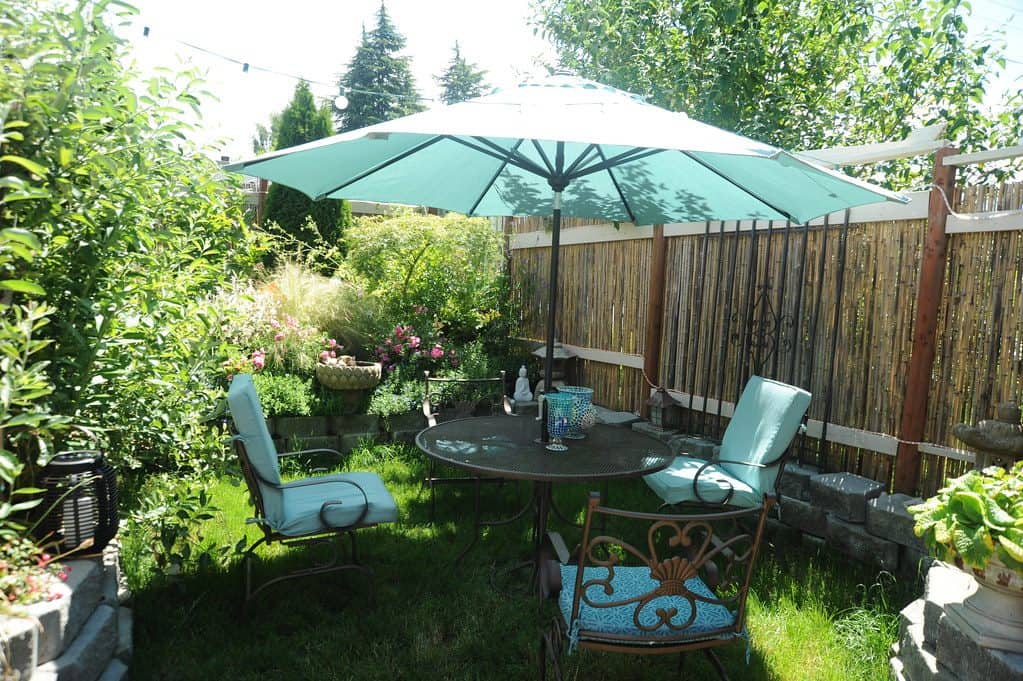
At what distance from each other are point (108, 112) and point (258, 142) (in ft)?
115

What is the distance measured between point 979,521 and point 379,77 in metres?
28.2

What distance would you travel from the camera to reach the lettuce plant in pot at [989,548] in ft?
5.90

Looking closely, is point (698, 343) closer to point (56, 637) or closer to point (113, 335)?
point (113, 335)

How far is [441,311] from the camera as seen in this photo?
22.2 feet

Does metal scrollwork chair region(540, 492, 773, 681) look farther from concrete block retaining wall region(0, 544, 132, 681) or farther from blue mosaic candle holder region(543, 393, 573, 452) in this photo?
concrete block retaining wall region(0, 544, 132, 681)

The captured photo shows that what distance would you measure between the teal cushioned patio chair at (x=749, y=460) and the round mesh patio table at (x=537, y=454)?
0.84 feet

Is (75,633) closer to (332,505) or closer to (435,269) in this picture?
(332,505)

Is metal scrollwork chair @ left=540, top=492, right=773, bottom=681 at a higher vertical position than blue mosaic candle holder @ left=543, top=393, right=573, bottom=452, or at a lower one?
lower

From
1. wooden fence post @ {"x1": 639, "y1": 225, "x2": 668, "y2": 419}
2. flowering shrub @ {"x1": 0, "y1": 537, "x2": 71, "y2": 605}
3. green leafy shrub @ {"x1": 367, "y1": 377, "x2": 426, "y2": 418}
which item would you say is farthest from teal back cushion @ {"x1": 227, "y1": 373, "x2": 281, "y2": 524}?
wooden fence post @ {"x1": 639, "y1": 225, "x2": 668, "y2": 419}

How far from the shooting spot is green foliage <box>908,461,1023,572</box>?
1.78 m

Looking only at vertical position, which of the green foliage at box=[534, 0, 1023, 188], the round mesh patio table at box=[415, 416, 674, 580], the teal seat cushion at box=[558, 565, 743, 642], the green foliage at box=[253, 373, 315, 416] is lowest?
the teal seat cushion at box=[558, 565, 743, 642]

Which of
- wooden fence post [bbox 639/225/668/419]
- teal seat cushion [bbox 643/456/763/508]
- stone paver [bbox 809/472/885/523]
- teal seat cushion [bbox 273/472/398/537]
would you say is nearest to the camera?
teal seat cushion [bbox 273/472/398/537]

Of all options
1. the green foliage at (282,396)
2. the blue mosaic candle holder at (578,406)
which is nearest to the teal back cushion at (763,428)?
the blue mosaic candle holder at (578,406)

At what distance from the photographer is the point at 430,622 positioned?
2818mm
